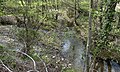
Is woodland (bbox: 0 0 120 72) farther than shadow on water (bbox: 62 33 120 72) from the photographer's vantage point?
No

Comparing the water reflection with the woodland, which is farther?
the water reflection

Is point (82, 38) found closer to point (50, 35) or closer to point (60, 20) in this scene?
point (50, 35)

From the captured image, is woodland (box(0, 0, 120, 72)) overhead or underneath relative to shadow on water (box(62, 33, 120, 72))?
overhead

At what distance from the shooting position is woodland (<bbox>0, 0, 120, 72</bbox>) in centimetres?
847

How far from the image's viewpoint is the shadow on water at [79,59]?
43.8 feet

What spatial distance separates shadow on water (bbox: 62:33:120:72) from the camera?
13.4 metres

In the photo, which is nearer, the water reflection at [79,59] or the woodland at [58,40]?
the woodland at [58,40]

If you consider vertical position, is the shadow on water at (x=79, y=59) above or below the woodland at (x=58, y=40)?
below

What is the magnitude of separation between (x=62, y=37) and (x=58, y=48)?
3.22m

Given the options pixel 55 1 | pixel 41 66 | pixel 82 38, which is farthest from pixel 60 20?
pixel 41 66

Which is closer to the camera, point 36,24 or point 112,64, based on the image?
point 36,24

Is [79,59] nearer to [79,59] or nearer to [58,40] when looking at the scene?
[79,59]

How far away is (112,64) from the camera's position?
47.2ft

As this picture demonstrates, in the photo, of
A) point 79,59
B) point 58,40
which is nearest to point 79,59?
point 79,59
